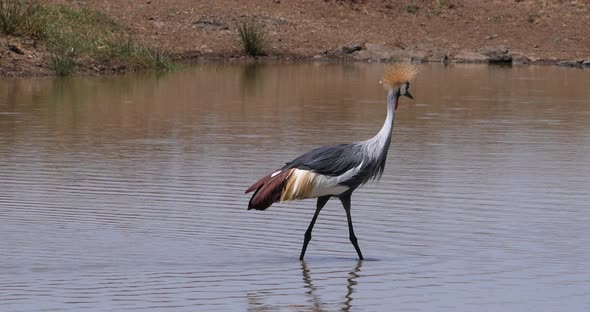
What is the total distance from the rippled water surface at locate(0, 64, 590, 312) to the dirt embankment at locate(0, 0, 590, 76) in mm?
13102

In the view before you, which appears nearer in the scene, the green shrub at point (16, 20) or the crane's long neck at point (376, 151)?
the crane's long neck at point (376, 151)

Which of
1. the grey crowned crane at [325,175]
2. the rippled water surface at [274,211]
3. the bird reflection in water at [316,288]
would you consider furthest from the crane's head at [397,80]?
the bird reflection in water at [316,288]

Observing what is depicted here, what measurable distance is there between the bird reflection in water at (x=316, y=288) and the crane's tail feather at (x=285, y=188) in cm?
51

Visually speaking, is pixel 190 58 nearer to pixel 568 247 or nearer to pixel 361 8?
pixel 361 8

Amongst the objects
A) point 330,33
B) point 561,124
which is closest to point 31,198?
point 561,124

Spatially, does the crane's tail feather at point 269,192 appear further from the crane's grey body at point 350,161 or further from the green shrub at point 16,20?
the green shrub at point 16,20

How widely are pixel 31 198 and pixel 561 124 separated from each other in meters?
9.50

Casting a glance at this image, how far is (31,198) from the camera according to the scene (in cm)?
1160

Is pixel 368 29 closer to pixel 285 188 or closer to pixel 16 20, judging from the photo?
pixel 16 20

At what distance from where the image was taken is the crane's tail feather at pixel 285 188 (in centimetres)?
908

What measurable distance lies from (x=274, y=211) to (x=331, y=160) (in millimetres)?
2199

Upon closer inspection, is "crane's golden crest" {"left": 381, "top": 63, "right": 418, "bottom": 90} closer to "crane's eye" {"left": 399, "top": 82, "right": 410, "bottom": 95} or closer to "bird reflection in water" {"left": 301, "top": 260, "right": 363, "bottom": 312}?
"crane's eye" {"left": 399, "top": 82, "right": 410, "bottom": 95}

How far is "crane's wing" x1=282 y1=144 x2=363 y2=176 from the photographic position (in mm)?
9172

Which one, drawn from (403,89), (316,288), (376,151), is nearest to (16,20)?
(403,89)
